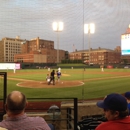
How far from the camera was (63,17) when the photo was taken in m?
12.0

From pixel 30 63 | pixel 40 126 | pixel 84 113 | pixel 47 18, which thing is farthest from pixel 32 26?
pixel 40 126

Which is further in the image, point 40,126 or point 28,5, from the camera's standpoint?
point 28,5

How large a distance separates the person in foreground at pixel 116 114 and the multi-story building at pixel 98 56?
34.0ft

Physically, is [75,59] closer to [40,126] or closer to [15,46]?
[15,46]

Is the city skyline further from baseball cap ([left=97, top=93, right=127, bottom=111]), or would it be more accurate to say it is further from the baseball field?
baseball cap ([left=97, top=93, right=127, bottom=111])

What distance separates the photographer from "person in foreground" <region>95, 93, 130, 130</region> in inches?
71.5

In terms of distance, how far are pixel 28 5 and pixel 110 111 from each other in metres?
9.55

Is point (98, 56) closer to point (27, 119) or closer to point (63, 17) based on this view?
point (63, 17)

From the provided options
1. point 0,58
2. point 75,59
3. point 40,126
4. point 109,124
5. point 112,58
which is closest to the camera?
point 109,124

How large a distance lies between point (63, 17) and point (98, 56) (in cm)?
494

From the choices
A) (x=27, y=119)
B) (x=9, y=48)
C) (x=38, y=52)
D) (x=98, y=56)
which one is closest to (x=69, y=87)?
(x=38, y=52)

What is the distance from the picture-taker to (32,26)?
11.5 metres

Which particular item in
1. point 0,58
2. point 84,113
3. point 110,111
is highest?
point 0,58

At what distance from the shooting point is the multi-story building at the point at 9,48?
1023 cm
